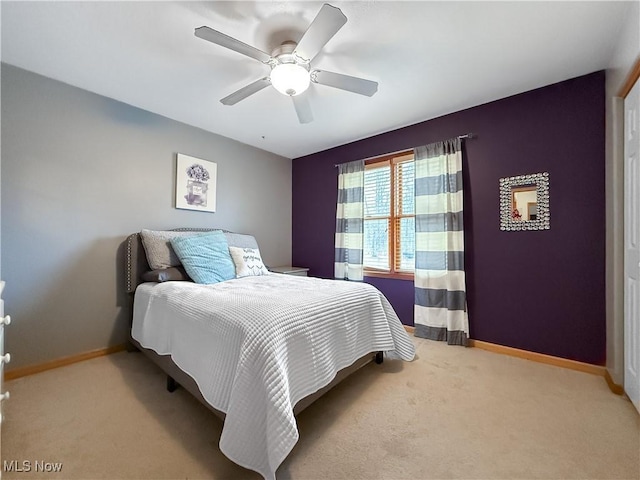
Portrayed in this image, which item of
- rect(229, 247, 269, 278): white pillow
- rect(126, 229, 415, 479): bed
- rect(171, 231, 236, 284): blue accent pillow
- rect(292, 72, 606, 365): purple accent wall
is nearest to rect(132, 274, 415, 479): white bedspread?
rect(126, 229, 415, 479): bed

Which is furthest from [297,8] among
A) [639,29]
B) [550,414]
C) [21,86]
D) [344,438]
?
[550,414]

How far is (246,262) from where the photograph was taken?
2.79m

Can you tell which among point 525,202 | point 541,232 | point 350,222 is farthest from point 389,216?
point 541,232

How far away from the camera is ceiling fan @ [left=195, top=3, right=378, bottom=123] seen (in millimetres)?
1343

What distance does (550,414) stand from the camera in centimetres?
160

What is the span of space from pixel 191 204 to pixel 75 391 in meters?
1.92

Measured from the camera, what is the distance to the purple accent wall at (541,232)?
2.12 metres

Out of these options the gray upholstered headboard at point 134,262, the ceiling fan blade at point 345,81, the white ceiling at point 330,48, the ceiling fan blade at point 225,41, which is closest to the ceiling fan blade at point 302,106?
the ceiling fan blade at point 345,81

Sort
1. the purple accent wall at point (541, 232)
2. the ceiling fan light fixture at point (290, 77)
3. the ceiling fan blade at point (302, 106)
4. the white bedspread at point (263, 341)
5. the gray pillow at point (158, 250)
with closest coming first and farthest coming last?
the white bedspread at point (263, 341)
the ceiling fan light fixture at point (290, 77)
the ceiling fan blade at point (302, 106)
the purple accent wall at point (541, 232)
the gray pillow at point (158, 250)

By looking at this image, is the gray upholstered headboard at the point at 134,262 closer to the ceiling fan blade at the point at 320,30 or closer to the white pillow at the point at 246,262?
the white pillow at the point at 246,262

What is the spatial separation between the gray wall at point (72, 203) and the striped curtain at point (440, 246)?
2.72m

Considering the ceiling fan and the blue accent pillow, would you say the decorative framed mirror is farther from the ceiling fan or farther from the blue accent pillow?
the blue accent pillow

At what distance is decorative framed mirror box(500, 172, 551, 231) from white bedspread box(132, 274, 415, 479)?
1.48 metres

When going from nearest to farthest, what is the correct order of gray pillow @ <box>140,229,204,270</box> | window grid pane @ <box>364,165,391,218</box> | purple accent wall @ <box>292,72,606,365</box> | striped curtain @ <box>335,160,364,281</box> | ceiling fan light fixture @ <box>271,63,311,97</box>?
ceiling fan light fixture @ <box>271,63,311,97</box> → purple accent wall @ <box>292,72,606,365</box> → gray pillow @ <box>140,229,204,270</box> → window grid pane @ <box>364,165,391,218</box> → striped curtain @ <box>335,160,364,281</box>
